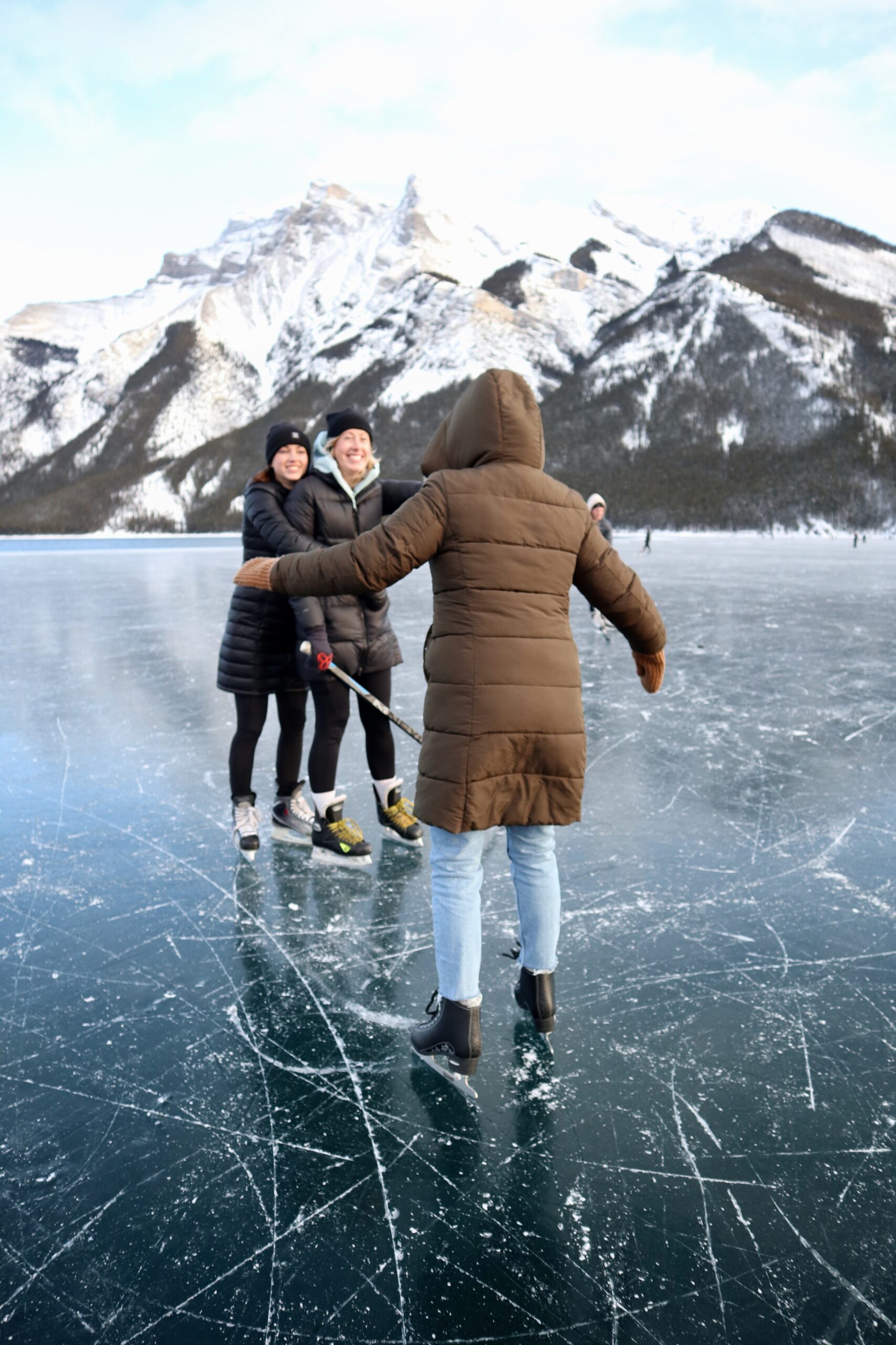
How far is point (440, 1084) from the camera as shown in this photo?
6.97ft

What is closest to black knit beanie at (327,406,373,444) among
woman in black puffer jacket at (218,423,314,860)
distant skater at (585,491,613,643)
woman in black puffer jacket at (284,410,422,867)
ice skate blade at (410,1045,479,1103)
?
woman in black puffer jacket at (284,410,422,867)

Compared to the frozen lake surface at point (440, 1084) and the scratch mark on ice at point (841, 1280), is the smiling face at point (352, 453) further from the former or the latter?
the scratch mark on ice at point (841, 1280)

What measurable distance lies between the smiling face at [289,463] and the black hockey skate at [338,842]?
1359 millimetres

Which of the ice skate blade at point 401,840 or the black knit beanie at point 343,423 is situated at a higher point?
the black knit beanie at point 343,423

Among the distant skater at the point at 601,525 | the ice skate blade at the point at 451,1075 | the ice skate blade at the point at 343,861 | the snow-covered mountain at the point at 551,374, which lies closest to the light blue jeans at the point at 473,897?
the ice skate blade at the point at 451,1075

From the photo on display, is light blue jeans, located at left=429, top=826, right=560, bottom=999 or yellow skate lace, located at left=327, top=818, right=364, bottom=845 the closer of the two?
light blue jeans, located at left=429, top=826, right=560, bottom=999

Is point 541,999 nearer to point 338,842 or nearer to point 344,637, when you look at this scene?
point 338,842

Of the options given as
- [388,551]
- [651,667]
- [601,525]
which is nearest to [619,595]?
[651,667]

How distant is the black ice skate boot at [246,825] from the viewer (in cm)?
352

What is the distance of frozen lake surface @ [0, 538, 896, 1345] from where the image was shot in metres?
1.53

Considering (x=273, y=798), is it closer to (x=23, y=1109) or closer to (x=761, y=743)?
(x=23, y=1109)

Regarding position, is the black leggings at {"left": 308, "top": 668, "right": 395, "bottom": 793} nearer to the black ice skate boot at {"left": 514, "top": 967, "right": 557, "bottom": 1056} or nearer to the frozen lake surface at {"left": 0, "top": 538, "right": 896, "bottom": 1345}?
the frozen lake surface at {"left": 0, "top": 538, "right": 896, "bottom": 1345}

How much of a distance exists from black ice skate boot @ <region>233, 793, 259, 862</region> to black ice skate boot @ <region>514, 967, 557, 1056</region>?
5.29ft

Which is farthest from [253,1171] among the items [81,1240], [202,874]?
[202,874]
